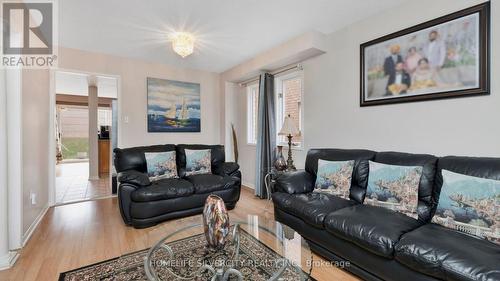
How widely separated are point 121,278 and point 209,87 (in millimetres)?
3948

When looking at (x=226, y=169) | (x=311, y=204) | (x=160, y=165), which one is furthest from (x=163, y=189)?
(x=311, y=204)

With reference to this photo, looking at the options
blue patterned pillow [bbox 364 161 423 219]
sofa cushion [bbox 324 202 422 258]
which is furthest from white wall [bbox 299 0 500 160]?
sofa cushion [bbox 324 202 422 258]

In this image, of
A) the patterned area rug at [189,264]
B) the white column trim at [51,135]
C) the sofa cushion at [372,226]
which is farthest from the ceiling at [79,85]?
the sofa cushion at [372,226]

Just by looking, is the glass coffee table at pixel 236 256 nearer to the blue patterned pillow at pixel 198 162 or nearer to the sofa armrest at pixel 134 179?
the sofa armrest at pixel 134 179

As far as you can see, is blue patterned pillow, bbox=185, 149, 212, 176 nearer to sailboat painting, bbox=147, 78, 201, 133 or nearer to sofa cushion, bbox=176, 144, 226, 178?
sofa cushion, bbox=176, 144, 226, 178

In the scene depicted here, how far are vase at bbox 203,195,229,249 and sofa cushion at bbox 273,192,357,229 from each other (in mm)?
918

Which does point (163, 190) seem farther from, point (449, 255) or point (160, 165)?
point (449, 255)

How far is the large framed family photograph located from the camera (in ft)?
6.41

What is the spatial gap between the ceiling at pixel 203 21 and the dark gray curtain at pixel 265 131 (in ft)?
1.98

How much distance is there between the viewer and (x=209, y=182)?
320 centimetres

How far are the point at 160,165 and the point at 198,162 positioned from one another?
55cm

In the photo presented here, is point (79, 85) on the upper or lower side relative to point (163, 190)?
upper
